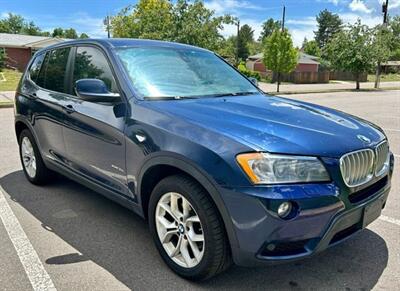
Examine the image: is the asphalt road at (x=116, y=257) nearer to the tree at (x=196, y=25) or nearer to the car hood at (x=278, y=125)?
the car hood at (x=278, y=125)

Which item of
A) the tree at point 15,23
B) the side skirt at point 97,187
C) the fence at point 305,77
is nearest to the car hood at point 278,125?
the side skirt at point 97,187

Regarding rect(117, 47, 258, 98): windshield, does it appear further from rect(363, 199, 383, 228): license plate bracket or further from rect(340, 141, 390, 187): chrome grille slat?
rect(363, 199, 383, 228): license plate bracket

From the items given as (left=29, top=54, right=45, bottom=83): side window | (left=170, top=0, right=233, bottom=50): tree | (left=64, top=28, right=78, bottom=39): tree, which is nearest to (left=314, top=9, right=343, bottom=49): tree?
(left=64, top=28, right=78, bottom=39): tree

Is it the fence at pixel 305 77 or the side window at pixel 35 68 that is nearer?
the side window at pixel 35 68

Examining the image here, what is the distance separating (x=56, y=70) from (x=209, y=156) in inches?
105

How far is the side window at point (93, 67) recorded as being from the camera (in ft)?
11.1

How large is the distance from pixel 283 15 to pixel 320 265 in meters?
50.2

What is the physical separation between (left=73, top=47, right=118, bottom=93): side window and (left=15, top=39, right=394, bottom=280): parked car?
12 mm

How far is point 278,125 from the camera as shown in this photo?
267 centimetres

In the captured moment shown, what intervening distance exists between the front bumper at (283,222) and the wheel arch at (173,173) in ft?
0.18

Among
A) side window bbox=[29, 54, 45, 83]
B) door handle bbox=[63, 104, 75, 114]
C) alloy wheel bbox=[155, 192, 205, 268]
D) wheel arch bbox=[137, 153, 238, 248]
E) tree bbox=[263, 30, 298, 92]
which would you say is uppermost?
tree bbox=[263, 30, 298, 92]

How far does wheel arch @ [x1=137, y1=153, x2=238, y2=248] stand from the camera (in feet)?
7.95

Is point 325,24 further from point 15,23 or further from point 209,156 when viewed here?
point 209,156

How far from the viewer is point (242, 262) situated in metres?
2.45
